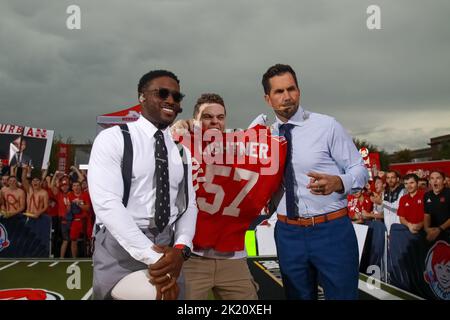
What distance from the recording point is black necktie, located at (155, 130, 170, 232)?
6.70 feet

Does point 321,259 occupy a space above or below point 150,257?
below

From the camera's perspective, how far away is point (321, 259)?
2.59m

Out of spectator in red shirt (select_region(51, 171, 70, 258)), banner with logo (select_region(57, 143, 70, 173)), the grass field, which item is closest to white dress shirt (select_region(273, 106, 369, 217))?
the grass field

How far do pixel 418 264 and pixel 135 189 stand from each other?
489cm

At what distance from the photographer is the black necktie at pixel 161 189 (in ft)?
6.70

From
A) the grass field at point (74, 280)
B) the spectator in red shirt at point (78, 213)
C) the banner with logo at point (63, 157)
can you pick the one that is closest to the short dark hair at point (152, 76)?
the grass field at point (74, 280)

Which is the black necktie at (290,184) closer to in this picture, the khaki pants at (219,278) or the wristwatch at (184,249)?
the khaki pants at (219,278)

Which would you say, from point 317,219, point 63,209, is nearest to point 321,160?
point 317,219

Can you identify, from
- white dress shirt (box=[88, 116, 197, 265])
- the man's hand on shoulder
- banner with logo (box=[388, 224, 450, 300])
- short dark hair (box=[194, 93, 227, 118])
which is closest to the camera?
white dress shirt (box=[88, 116, 197, 265])

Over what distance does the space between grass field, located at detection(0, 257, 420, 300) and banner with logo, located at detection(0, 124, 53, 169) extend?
2044mm

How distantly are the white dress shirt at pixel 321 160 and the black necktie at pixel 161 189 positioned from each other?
93 cm

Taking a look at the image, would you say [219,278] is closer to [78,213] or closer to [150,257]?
[150,257]

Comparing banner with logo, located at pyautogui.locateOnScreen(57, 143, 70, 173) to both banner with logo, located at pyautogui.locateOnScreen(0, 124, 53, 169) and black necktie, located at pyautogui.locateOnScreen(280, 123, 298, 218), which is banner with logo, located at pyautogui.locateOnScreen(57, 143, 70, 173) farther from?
black necktie, located at pyautogui.locateOnScreen(280, 123, 298, 218)
